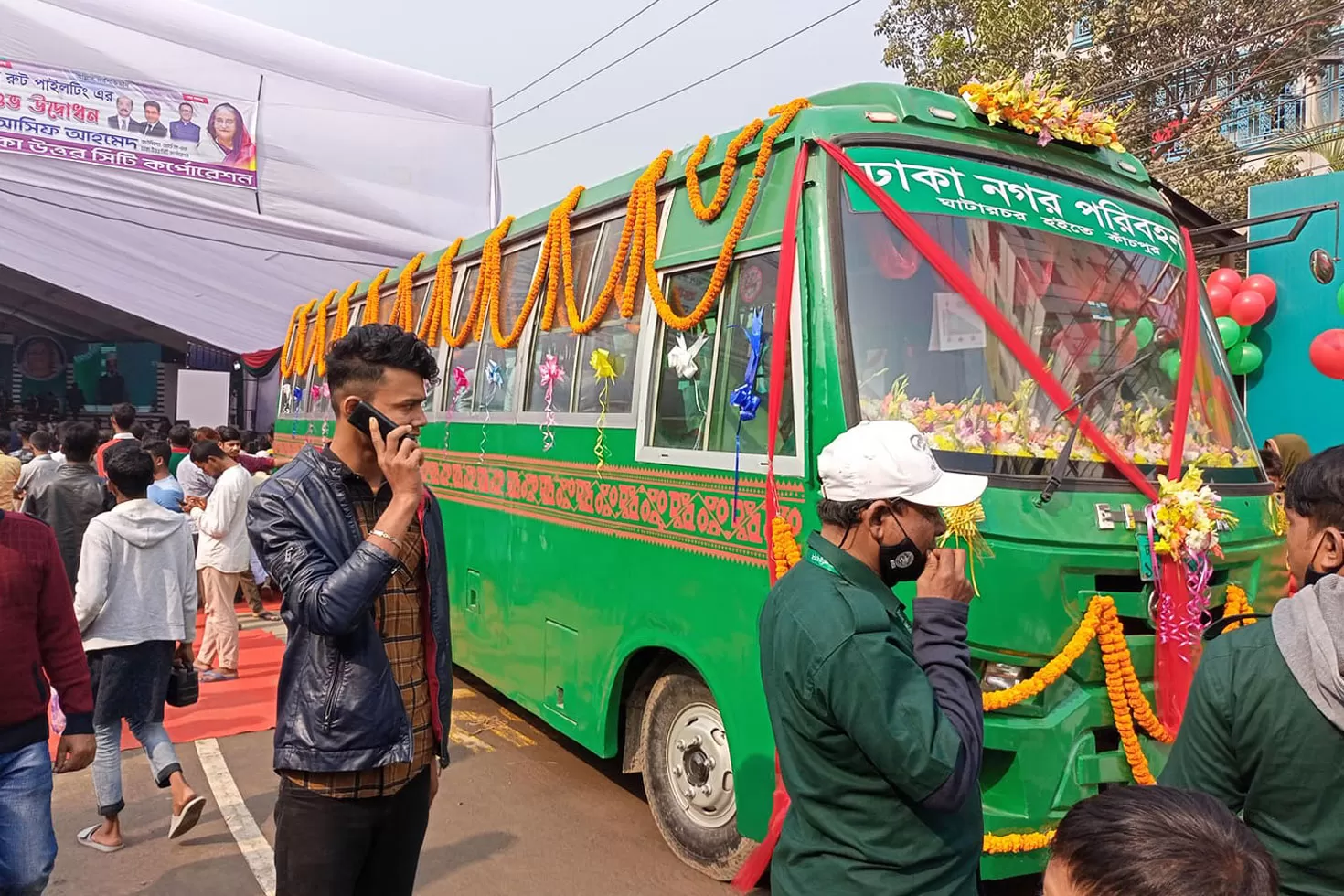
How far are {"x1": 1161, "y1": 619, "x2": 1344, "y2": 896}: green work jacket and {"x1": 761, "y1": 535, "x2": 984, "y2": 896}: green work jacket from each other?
0.46 meters

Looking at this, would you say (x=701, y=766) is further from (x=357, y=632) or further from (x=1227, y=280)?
(x=1227, y=280)

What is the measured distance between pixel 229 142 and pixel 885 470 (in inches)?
917

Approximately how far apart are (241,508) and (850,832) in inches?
270

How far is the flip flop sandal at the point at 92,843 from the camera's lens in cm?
442

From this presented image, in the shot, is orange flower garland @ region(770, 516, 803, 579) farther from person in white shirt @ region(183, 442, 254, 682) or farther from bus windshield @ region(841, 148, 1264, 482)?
person in white shirt @ region(183, 442, 254, 682)

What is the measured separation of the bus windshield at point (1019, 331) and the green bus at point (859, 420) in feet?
0.04

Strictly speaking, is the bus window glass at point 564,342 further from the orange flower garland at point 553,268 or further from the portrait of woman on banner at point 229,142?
the portrait of woman on banner at point 229,142

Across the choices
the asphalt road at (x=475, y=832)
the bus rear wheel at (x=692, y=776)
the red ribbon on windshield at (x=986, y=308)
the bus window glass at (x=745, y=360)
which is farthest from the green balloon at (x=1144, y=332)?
the asphalt road at (x=475, y=832)

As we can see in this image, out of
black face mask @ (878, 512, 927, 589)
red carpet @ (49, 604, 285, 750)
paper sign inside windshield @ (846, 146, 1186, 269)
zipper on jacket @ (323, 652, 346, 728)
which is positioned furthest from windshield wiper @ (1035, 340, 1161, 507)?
red carpet @ (49, 604, 285, 750)

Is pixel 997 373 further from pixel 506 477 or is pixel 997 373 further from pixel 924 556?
pixel 506 477

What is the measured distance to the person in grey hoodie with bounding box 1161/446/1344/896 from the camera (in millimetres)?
1785

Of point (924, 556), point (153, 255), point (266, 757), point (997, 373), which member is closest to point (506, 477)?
point (266, 757)

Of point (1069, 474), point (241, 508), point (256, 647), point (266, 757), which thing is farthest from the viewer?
point (256, 647)

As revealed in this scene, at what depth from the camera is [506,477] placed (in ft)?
19.2
